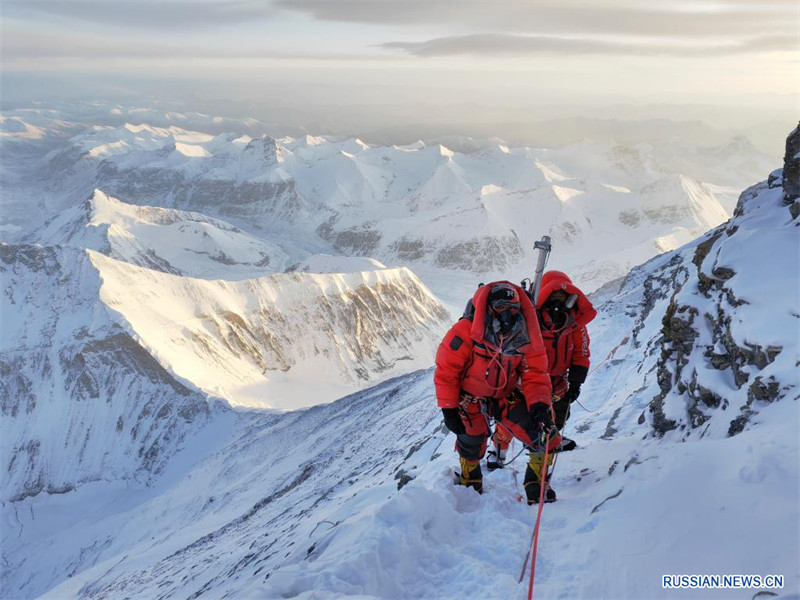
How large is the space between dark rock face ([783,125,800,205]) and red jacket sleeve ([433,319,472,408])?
6.22m

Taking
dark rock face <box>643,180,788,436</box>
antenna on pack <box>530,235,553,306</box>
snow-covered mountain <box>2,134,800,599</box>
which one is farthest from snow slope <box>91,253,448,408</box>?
dark rock face <box>643,180,788,436</box>

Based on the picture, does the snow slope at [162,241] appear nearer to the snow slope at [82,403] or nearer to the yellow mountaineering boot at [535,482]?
the snow slope at [82,403]

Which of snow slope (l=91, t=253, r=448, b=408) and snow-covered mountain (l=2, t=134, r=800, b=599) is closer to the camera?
snow-covered mountain (l=2, t=134, r=800, b=599)

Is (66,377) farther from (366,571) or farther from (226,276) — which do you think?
(226,276)

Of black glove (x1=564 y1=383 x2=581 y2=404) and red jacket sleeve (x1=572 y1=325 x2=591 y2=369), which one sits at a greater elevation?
red jacket sleeve (x1=572 y1=325 x2=591 y2=369)

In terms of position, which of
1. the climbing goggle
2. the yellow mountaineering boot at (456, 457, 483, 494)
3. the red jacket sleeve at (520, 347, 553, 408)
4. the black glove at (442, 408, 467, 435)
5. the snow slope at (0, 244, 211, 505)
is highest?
the climbing goggle

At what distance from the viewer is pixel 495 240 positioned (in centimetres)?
19325

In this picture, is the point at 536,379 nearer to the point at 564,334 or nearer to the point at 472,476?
the point at 564,334

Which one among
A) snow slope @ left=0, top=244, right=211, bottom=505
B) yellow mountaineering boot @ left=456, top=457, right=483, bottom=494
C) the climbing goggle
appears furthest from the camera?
snow slope @ left=0, top=244, right=211, bottom=505

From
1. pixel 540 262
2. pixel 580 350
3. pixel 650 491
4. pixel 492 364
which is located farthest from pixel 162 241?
pixel 650 491

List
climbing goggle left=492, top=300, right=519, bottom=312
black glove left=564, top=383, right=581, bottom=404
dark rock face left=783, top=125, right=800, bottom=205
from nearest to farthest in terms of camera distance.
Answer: climbing goggle left=492, top=300, right=519, bottom=312, black glove left=564, top=383, right=581, bottom=404, dark rock face left=783, top=125, right=800, bottom=205

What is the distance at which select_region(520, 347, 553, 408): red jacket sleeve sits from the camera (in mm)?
7773

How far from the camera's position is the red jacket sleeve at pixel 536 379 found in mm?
7773

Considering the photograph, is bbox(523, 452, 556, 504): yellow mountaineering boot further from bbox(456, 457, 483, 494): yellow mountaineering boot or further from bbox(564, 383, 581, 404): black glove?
bbox(564, 383, 581, 404): black glove
